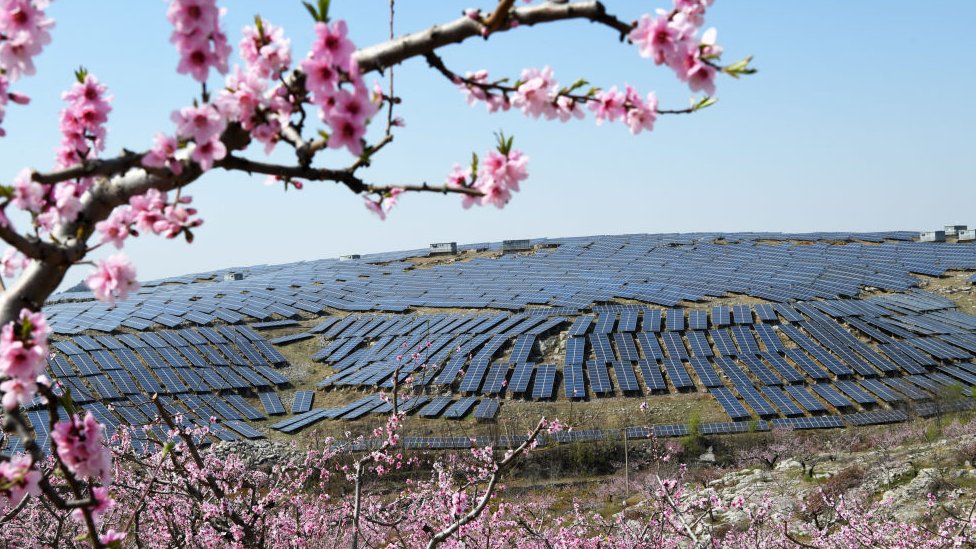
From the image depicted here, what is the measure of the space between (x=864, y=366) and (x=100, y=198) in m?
25.3

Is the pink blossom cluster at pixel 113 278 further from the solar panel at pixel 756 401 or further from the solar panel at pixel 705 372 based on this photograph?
the solar panel at pixel 705 372

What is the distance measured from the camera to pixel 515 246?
4859 cm

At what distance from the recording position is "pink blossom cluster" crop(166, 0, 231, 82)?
2.55 metres

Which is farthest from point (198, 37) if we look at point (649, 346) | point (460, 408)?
point (649, 346)

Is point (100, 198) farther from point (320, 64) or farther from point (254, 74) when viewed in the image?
point (320, 64)

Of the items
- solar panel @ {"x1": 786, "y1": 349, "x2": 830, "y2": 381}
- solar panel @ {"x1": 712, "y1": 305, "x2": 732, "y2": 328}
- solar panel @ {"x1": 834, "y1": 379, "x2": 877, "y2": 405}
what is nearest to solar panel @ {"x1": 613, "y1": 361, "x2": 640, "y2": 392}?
solar panel @ {"x1": 712, "y1": 305, "x2": 732, "y2": 328}

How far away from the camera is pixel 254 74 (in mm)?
2891

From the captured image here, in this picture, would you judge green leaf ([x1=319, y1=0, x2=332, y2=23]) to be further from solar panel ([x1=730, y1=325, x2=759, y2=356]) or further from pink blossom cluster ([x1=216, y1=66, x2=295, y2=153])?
solar panel ([x1=730, y1=325, x2=759, y2=356])

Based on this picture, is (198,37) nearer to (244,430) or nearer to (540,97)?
(540,97)

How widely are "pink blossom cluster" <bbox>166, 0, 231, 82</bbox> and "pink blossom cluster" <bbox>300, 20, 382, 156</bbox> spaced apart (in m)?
0.28

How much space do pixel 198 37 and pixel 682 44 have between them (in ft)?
5.55

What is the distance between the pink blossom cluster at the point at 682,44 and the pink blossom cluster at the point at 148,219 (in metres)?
1.82

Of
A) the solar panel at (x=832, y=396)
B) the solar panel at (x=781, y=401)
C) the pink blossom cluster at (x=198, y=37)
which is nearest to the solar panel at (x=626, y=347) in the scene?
the solar panel at (x=781, y=401)

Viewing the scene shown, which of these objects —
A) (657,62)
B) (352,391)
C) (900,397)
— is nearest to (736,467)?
(900,397)
